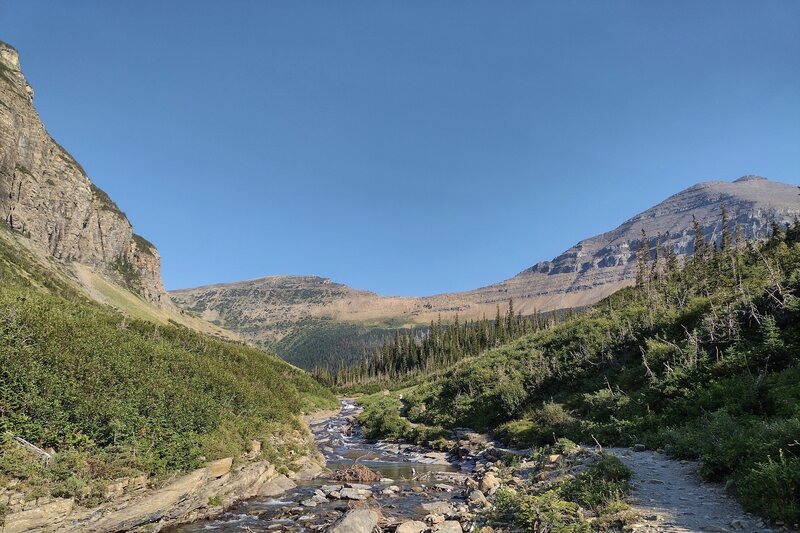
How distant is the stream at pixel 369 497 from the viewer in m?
15.2

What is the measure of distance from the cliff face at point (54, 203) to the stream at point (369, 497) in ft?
351

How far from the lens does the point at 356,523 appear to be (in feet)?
43.5

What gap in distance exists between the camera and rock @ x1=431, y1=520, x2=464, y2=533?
1270 cm

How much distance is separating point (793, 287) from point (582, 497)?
77.7 ft

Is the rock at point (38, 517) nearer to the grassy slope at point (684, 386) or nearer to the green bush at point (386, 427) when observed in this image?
the grassy slope at point (684, 386)

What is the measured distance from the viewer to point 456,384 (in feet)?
163

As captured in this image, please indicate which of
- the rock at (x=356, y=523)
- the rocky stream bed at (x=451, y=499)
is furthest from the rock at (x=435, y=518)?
the rock at (x=356, y=523)

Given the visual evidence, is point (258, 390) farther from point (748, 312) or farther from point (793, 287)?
point (793, 287)

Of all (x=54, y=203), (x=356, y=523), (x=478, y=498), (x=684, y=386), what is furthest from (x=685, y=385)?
(x=54, y=203)

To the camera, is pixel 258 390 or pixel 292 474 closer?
pixel 292 474

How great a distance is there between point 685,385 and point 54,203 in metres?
151

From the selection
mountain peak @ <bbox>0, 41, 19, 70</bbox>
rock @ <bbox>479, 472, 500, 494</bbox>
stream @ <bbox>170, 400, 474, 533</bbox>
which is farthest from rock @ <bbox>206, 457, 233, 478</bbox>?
mountain peak @ <bbox>0, 41, 19, 70</bbox>

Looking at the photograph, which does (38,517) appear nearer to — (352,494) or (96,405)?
(96,405)

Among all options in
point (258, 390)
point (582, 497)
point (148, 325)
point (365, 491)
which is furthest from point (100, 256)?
point (582, 497)
